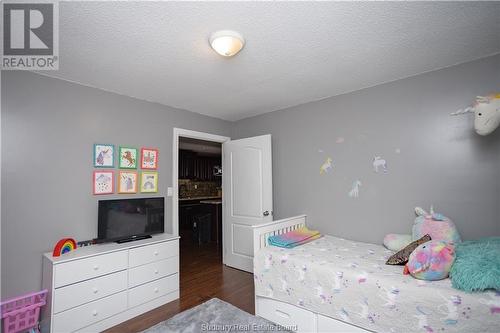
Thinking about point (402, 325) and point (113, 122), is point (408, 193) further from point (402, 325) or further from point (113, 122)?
point (113, 122)

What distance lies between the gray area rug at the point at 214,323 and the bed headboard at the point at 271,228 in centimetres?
111

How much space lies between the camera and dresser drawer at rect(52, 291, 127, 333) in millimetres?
1988

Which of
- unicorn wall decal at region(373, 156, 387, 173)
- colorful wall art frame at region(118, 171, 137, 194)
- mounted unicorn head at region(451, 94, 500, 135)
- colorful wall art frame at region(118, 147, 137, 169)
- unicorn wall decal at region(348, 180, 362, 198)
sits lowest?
unicorn wall decal at region(348, 180, 362, 198)

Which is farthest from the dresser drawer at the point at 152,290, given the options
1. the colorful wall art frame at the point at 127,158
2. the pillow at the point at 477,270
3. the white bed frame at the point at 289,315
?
the pillow at the point at 477,270

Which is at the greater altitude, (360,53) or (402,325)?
(360,53)

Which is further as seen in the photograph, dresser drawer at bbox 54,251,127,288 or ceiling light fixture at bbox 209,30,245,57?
dresser drawer at bbox 54,251,127,288

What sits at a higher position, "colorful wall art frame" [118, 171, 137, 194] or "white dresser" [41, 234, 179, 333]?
"colorful wall art frame" [118, 171, 137, 194]

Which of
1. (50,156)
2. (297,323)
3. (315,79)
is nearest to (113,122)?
(50,156)

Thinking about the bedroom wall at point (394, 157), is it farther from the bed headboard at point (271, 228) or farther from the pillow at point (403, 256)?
the pillow at point (403, 256)

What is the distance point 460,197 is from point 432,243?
0.82m

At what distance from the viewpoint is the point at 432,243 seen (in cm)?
173

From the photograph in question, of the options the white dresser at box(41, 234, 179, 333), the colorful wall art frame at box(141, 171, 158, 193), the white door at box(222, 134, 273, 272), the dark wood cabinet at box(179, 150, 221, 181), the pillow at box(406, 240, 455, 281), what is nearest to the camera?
the pillow at box(406, 240, 455, 281)

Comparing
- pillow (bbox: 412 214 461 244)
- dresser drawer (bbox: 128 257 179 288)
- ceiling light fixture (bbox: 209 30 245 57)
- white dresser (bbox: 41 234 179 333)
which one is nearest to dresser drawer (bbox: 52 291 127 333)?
white dresser (bbox: 41 234 179 333)

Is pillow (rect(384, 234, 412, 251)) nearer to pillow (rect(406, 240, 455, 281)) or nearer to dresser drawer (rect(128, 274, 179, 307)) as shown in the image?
pillow (rect(406, 240, 455, 281))
